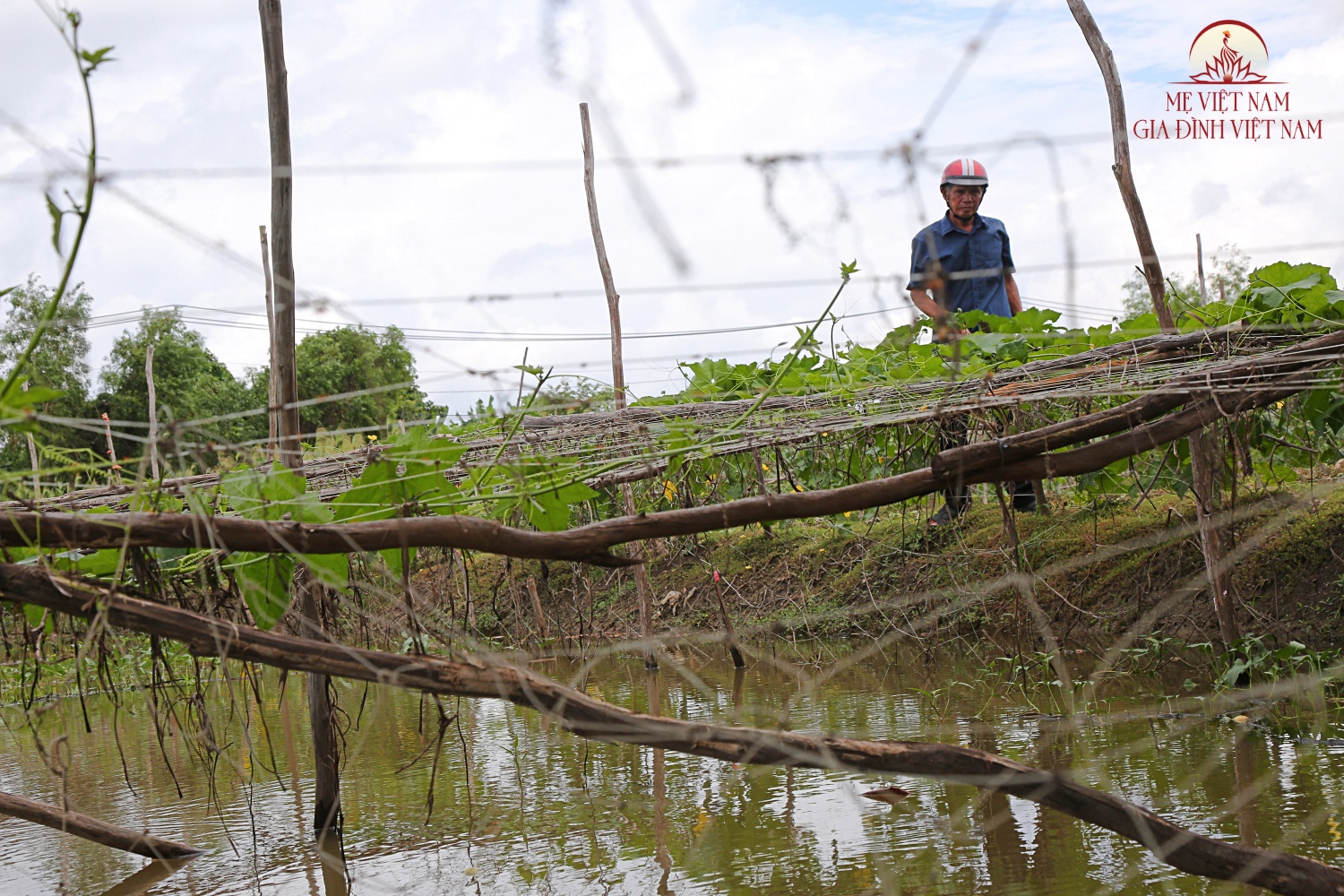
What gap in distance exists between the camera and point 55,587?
178cm

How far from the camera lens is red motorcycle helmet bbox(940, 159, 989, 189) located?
169 inches

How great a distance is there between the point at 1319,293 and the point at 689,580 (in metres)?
5.95

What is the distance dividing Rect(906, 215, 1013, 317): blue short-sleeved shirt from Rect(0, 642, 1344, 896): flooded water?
158 centimetres

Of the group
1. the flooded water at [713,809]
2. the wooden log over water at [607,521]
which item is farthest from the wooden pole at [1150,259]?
the wooden log over water at [607,521]

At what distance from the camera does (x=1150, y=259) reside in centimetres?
357

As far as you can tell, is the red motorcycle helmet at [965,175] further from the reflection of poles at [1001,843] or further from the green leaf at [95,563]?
the green leaf at [95,563]

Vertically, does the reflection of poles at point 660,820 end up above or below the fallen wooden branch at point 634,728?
below

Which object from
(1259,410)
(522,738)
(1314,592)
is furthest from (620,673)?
(1259,410)

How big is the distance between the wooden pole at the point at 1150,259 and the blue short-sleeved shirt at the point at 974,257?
642 millimetres

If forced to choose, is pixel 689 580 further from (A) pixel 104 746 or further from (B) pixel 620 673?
(A) pixel 104 746

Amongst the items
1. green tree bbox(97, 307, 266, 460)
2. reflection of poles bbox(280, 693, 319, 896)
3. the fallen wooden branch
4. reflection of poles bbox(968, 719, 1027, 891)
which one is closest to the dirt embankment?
reflection of poles bbox(968, 719, 1027, 891)

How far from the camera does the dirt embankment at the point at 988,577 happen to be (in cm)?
457

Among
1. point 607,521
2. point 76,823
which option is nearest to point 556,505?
point 607,521

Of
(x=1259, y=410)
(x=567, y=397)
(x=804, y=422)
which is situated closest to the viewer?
(x=567, y=397)
